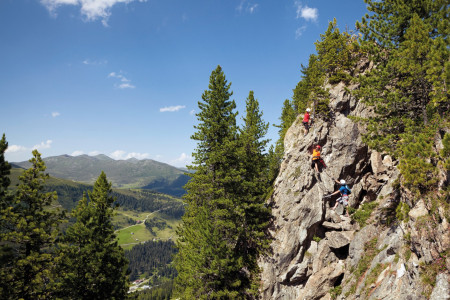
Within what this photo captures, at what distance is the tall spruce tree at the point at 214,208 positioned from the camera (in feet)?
68.4

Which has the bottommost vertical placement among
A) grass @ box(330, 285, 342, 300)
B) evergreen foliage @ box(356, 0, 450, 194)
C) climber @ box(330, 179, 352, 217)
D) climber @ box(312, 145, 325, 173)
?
grass @ box(330, 285, 342, 300)

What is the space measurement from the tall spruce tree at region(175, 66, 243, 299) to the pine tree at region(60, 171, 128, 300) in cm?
682

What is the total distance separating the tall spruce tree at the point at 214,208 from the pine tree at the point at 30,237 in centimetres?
1181

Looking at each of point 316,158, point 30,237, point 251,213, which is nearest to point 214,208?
point 251,213

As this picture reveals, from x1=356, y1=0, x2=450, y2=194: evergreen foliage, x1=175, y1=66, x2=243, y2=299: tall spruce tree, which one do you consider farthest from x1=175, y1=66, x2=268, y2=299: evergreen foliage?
x1=356, y1=0, x2=450, y2=194: evergreen foliage

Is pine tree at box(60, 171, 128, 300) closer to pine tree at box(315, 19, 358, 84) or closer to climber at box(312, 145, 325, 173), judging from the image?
climber at box(312, 145, 325, 173)

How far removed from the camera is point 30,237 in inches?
637

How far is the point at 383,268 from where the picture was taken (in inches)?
551

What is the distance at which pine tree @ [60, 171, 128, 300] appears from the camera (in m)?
18.3

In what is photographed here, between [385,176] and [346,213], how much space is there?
206 inches

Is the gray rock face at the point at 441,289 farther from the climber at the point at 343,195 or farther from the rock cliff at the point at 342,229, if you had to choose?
the climber at the point at 343,195

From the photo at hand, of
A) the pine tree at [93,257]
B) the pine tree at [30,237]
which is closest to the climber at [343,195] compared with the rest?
the pine tree at [93,257]

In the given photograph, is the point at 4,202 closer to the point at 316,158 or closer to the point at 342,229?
the point at 316,158

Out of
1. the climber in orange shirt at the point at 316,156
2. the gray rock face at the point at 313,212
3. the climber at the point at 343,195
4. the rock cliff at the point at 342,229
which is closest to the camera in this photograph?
the rock cliff at the point at 342,229
